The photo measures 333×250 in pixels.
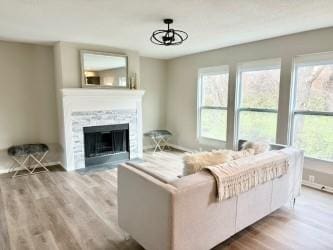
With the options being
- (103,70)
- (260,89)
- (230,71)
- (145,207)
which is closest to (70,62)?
(103,70)

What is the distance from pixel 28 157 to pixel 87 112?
4.75 ft

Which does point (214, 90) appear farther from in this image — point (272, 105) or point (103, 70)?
point (103, 70)

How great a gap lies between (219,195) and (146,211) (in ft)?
2.08

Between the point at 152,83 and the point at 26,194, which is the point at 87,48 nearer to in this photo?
the point at 152,83

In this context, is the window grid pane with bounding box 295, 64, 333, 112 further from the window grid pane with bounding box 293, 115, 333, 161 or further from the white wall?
the white wall

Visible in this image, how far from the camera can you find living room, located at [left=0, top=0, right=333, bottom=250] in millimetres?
2139

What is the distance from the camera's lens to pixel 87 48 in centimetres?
456

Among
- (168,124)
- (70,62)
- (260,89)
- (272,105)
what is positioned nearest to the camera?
(272,105)

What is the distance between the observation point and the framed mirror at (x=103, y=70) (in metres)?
4.57

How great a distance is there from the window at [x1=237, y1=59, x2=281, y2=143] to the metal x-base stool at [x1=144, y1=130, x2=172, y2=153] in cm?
206

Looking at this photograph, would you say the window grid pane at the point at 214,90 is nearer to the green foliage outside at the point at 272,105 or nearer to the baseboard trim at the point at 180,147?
the green foliage outside at the point at 272,105

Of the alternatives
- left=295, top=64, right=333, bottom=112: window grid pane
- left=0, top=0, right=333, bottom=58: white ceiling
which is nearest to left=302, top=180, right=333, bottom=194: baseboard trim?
left=295, top=64, right=333, bottom=112: window grid pane

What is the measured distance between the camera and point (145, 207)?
1.91 metres

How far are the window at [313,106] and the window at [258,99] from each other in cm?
35
